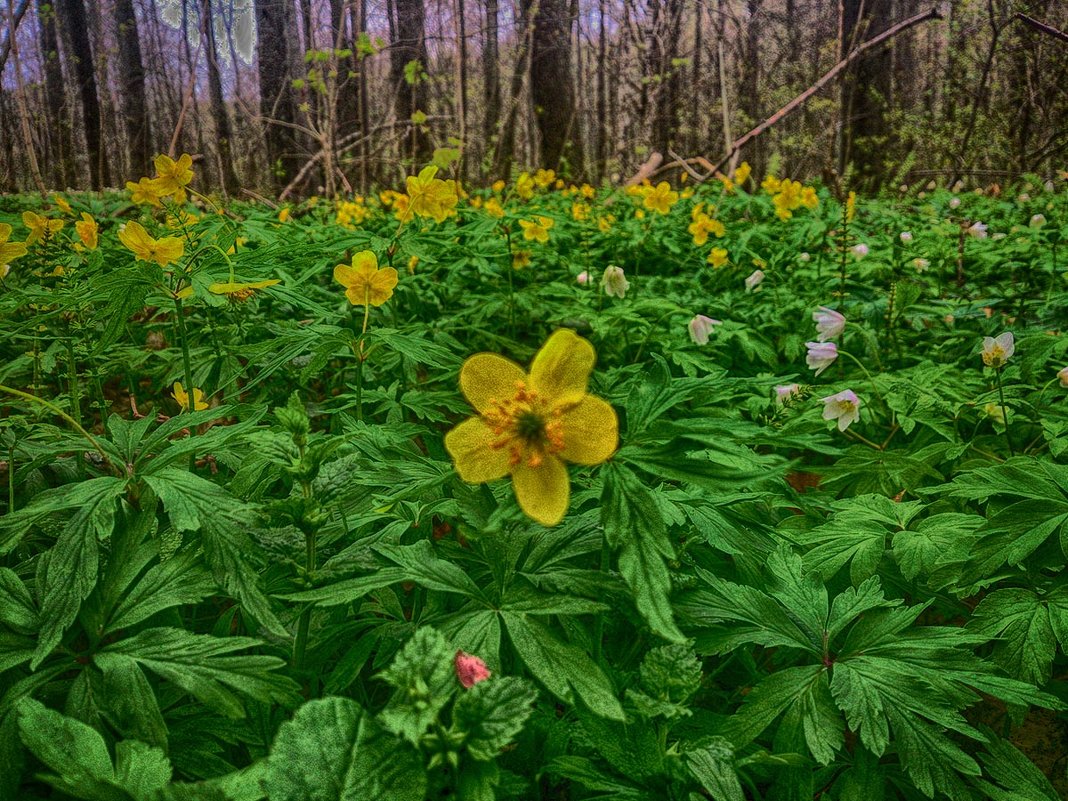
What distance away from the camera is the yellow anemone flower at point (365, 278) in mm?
1535

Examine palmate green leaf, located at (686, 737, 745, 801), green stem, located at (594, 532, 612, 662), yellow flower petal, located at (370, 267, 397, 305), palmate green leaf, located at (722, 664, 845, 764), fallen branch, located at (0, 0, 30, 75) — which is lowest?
palmate green leaf, located at (722, 664, 845, 764)

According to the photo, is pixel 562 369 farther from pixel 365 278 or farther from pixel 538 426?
pixel 365 278

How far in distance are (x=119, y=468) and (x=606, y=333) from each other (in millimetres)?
1934

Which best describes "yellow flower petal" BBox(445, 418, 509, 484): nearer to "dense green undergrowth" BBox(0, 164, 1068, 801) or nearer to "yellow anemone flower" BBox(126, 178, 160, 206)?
"dense green undergrowth" BBox(0, 164, 1068, 801)

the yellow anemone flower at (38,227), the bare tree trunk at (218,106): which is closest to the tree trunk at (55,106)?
the bare tree trunk at (218,106)

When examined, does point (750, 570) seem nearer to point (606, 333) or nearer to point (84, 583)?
point (84, 583)

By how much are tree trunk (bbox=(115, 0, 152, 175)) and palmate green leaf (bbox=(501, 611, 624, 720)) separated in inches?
272

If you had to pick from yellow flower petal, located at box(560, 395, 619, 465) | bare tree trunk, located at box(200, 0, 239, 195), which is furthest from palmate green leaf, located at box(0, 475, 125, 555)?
bare tree trunk, located at box(200, 0, 239, 195)

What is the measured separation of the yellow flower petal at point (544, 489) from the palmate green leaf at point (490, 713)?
19 cm

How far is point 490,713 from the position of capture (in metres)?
0.73

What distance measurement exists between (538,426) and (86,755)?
0.61m

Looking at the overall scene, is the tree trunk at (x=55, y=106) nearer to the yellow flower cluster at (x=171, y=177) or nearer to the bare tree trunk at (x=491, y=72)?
the yellow flower cluster at (x=171, y=177)

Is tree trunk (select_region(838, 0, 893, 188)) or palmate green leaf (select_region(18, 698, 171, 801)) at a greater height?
tree trunk (select_region(838, 0, 893, 188))

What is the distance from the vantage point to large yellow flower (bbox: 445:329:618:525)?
0.81 m
